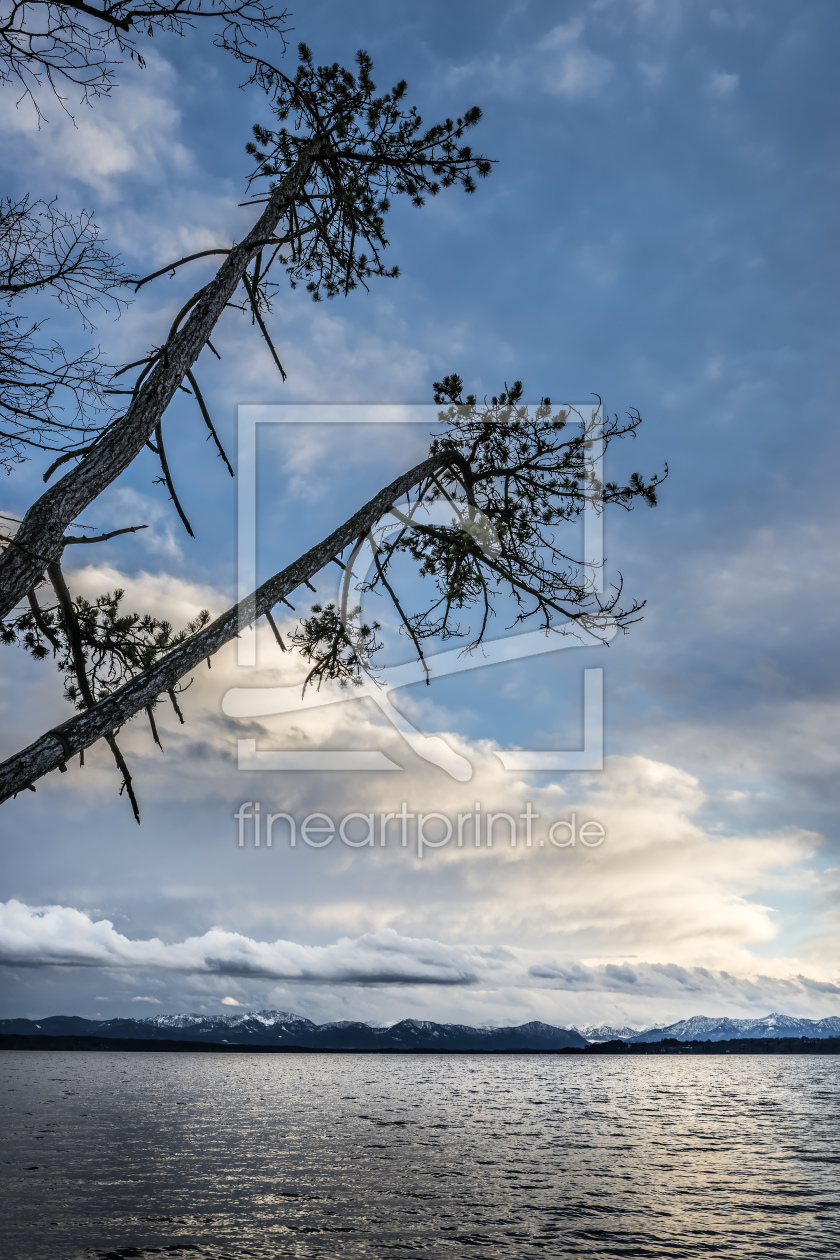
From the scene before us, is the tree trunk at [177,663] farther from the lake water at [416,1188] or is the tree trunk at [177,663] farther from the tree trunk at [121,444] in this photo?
the lake water at [416,1188]

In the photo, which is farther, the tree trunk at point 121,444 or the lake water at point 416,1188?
the lake water at point 416,1188

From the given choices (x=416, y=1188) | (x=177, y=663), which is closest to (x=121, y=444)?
(x=177, y=663)

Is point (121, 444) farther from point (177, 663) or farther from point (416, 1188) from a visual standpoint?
point (416, 1188)

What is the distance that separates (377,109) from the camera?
9.52 metres

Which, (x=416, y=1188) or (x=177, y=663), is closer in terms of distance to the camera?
(x=177, y=663)

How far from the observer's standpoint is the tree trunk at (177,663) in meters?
6.10

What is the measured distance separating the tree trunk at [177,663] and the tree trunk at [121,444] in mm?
1242

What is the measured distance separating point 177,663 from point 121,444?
221cm

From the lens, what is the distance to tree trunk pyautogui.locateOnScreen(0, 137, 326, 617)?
6.58 meters

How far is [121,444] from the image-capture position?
23.9 ft

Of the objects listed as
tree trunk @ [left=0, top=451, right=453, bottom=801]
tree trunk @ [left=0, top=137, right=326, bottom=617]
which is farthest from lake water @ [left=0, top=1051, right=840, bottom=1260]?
tree trunk @ [left=0, top=137, right=326, bottom=617]

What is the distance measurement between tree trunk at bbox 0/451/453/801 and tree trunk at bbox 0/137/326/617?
124 cm

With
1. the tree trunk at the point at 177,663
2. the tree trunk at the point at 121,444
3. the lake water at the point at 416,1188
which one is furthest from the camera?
the lake water at the point at 416,1188

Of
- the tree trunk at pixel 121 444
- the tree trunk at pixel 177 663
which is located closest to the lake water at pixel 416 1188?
the tree trunk at pixel 177 663
